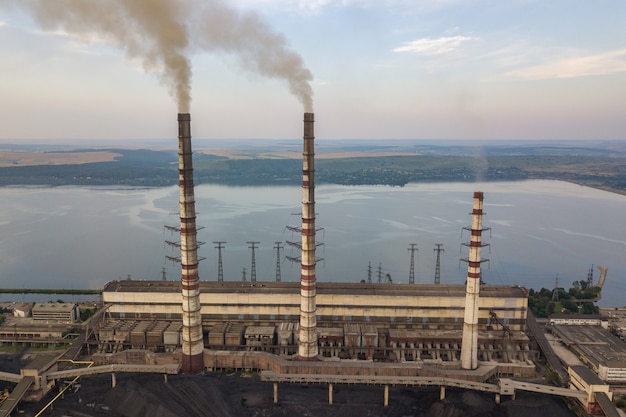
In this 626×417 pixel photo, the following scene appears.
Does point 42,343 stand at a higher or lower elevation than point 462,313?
lower

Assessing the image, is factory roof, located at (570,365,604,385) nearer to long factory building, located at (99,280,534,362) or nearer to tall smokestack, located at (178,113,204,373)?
long factory building, located at (99,280,534,362)

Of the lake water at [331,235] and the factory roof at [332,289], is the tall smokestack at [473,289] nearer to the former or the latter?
the lake water at [331,235]

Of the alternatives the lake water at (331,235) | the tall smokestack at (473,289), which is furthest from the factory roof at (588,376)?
the lake water at (331,235)

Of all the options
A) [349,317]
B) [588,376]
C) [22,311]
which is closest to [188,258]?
[349,317]

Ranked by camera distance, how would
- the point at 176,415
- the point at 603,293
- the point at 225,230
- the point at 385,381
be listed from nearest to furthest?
the point at 176,415 → the point at 385,381 → the point at 603,293 → the point at 225,230

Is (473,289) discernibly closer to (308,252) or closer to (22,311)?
(308,252)

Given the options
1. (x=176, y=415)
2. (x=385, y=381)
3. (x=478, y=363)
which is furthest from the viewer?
(x=478, y=363)

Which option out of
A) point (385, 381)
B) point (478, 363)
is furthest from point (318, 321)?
point (478, 363)

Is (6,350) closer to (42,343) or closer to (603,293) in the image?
(42,343)
